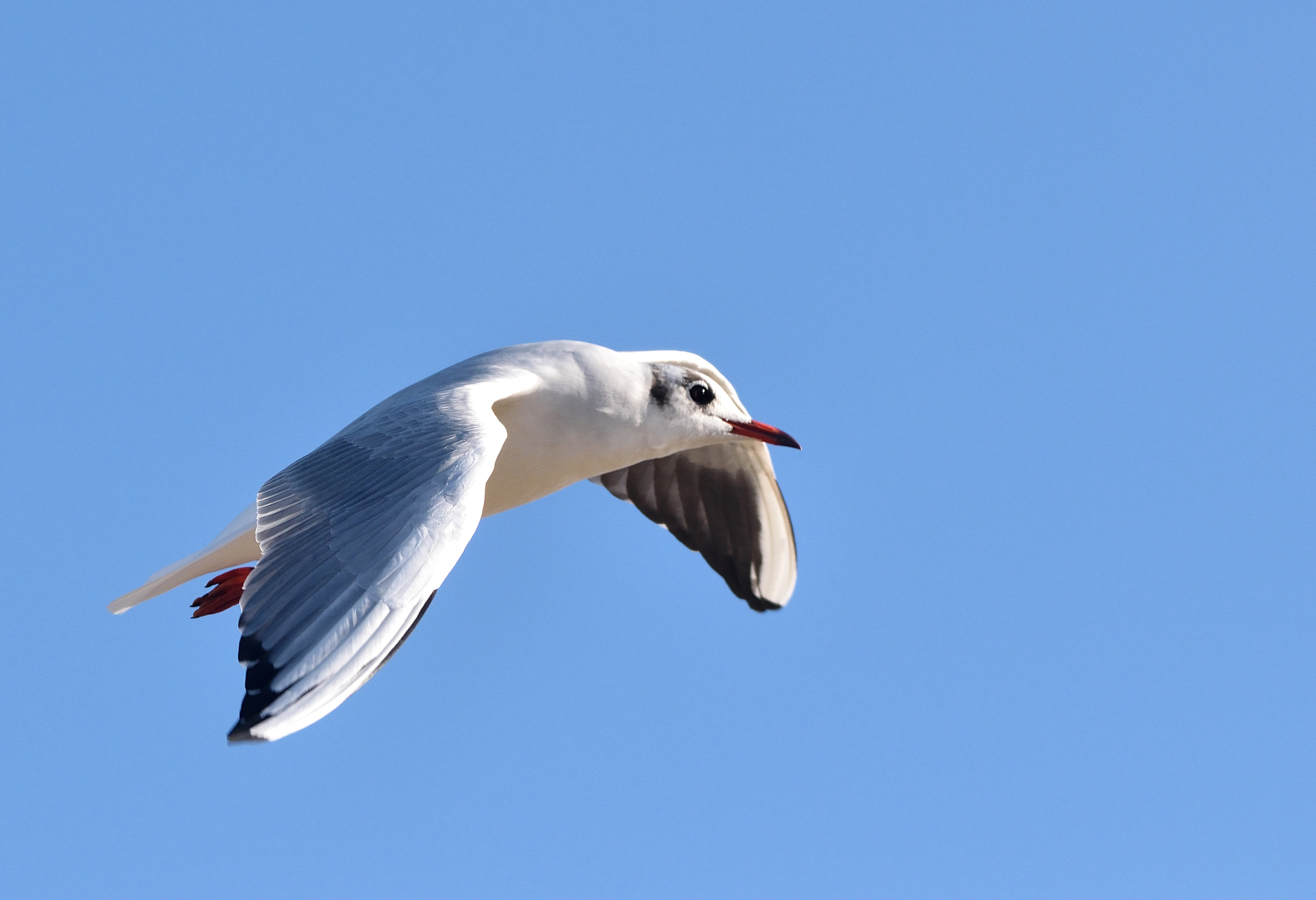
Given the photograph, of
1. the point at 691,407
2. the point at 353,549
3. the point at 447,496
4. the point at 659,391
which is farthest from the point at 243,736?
the point at 691,407

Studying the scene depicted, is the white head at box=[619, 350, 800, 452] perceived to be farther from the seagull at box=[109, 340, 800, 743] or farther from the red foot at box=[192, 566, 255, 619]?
the red foot at box=[192, 566, 255, 619]

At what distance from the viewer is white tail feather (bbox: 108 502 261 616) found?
6453 mm

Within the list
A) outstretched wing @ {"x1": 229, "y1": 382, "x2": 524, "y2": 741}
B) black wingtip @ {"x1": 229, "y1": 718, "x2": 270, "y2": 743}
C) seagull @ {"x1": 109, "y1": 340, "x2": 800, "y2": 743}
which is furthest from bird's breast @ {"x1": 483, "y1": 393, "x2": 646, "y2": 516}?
black wingtip @ {"x1": 229, "y1": 718, "x2": 270, "y2": 743}

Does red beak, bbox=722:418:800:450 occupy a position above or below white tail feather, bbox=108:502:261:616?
above

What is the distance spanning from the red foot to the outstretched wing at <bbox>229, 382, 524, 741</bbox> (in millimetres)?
1318

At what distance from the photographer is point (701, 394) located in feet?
23.4

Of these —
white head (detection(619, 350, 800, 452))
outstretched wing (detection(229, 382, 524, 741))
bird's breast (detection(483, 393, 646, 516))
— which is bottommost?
outstretched wing (detection(229, 382, 524, 741))

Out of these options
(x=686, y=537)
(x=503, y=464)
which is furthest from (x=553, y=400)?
(x=686, y=537)

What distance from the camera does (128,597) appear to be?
673cm

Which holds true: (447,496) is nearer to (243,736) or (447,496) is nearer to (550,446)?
(243,736)

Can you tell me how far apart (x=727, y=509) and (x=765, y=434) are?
3.27ft

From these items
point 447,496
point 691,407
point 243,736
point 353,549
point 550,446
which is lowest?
point 243,736

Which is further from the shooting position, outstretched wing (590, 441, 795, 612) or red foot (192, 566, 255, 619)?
outstretched wing (590, 441, 795, 612)

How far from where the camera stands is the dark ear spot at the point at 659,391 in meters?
6.98
